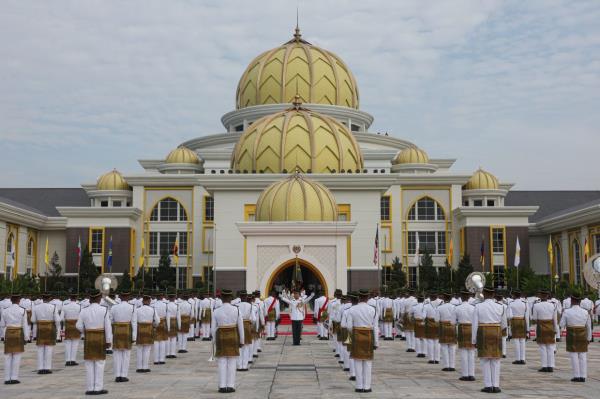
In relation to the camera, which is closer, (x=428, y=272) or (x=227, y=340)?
(x=227, y=340)

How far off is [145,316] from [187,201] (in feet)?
106

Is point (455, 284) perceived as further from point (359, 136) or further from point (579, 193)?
point (579, 193)

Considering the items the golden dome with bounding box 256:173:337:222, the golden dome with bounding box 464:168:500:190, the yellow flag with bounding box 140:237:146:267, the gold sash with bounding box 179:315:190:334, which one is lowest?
the gold sash with bounding box 179:315:190:334

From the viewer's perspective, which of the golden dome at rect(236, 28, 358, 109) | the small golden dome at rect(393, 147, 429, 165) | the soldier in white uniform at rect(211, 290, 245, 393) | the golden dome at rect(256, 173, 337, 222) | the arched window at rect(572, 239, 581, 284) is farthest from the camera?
the golden dome at rect(236, 28, 358, 109)

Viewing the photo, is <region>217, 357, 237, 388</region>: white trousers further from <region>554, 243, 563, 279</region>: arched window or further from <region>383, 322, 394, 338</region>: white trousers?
<region>554, 243, 563, 279</region>: arched window

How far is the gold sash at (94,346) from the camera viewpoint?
13.3 metres

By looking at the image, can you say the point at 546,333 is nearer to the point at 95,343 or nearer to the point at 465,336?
the point at 465,336

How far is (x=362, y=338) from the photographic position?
13.5 meters

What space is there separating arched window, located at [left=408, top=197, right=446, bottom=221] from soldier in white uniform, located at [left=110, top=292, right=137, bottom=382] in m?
35.2

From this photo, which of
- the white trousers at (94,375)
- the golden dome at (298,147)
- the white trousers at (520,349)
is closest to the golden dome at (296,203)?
the golden dome at (298,147)

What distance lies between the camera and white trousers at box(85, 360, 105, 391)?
1316cm

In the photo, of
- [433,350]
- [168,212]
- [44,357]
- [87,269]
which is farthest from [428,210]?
[44,357]

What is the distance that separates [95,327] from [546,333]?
10221 millimetres

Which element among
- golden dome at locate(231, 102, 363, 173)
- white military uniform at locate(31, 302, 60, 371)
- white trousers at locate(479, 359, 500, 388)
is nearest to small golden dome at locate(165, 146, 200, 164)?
golden dome at locate(231, 102, 363, 173)
